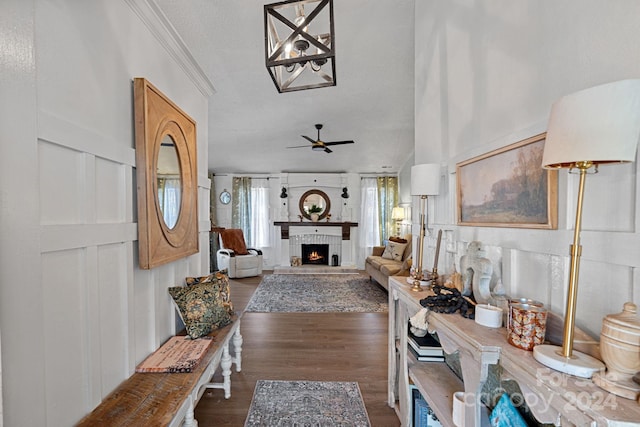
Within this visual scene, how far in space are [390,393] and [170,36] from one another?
9.37 ft

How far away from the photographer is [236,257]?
5840 millimetres

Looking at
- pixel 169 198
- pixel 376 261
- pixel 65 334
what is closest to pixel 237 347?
pixel 169 198

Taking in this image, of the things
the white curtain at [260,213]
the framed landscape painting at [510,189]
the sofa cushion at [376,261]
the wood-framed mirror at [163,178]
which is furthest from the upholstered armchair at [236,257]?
the framed landscape painting at [510,189]

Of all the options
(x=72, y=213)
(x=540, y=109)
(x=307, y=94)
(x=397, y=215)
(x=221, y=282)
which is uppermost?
(x=307, y=94)

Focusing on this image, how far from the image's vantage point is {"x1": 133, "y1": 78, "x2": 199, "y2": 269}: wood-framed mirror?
150 centimetres

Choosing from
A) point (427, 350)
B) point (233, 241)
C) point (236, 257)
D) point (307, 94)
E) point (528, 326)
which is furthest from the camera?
point (233, 241)

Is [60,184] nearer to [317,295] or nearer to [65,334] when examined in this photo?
[65,334]

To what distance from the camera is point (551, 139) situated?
0.77m

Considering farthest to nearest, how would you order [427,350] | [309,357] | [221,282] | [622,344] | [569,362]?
[309,357], [221,282], [427,350], [569,362], [622,344]

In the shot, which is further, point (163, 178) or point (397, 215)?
point (397, 215)

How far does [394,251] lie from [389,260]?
0.69ft

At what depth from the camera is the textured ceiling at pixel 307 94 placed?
2406 mm

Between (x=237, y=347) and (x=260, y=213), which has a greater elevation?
(x=260, y=213)

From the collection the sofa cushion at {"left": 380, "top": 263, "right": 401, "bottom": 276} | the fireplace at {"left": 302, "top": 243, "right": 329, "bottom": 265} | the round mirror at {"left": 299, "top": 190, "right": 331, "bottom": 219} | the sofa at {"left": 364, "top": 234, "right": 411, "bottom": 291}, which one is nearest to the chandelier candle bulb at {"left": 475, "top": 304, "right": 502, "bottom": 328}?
the sofa at {"left": 364, "top": 234, "right": 411, "bottom": 291}
